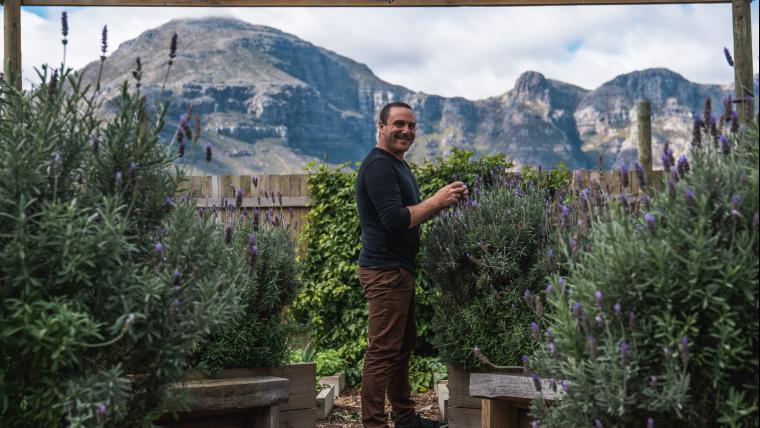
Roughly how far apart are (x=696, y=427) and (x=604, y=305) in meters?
0.43

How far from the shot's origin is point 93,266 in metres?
2.16

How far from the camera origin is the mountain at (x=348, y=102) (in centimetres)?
11838

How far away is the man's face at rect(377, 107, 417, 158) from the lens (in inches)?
165

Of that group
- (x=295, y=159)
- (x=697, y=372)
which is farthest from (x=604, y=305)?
(x=295, y=159)

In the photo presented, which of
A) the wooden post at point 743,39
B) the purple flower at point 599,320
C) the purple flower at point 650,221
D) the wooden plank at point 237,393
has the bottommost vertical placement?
the wooden plank at point 237,393

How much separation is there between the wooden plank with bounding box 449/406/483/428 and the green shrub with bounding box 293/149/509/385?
1.79 m

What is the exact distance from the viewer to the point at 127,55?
129 m

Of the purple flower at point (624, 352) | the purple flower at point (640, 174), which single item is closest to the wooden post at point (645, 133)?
the purple flower at point (640, 174)

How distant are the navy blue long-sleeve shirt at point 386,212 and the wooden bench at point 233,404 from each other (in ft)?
3.32

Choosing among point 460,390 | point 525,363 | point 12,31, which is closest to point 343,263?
point 460,390

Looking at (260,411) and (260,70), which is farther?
(260,70)

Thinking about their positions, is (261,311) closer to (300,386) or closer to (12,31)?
(300,386)

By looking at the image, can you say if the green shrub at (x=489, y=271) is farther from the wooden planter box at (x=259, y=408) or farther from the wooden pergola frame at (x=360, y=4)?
the wooden pergola frame at (x=360, y=4)

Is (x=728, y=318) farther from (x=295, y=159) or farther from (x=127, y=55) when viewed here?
(x=127, y=55)
